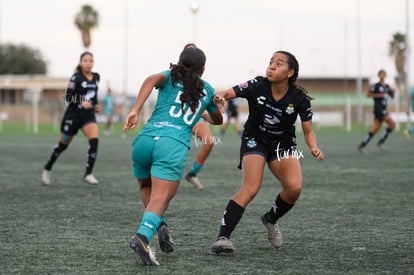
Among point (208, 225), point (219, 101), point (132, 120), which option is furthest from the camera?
point (208, 225)

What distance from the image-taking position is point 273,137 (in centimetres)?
771

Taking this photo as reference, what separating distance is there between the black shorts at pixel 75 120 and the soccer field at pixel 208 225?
92 centimetres

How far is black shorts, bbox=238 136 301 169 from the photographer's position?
7695 mm

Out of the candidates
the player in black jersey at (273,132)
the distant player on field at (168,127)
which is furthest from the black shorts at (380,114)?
the distant player on field at (168,127)

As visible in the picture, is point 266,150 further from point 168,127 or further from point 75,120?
point 75,120

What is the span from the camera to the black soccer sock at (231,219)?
7.49 meters

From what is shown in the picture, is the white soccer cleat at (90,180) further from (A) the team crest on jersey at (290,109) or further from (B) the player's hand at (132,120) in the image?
(B) the player's hand at (132,120)

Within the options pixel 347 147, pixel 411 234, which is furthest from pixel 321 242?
pixel 347 147

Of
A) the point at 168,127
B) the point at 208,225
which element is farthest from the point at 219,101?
the point at 208,225

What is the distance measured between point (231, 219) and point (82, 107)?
6973mm

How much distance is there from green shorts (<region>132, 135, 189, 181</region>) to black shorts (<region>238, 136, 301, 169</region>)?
95cm

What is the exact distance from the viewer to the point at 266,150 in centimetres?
773

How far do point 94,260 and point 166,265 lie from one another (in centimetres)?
62

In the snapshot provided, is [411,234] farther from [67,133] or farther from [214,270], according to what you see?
[67,133]
